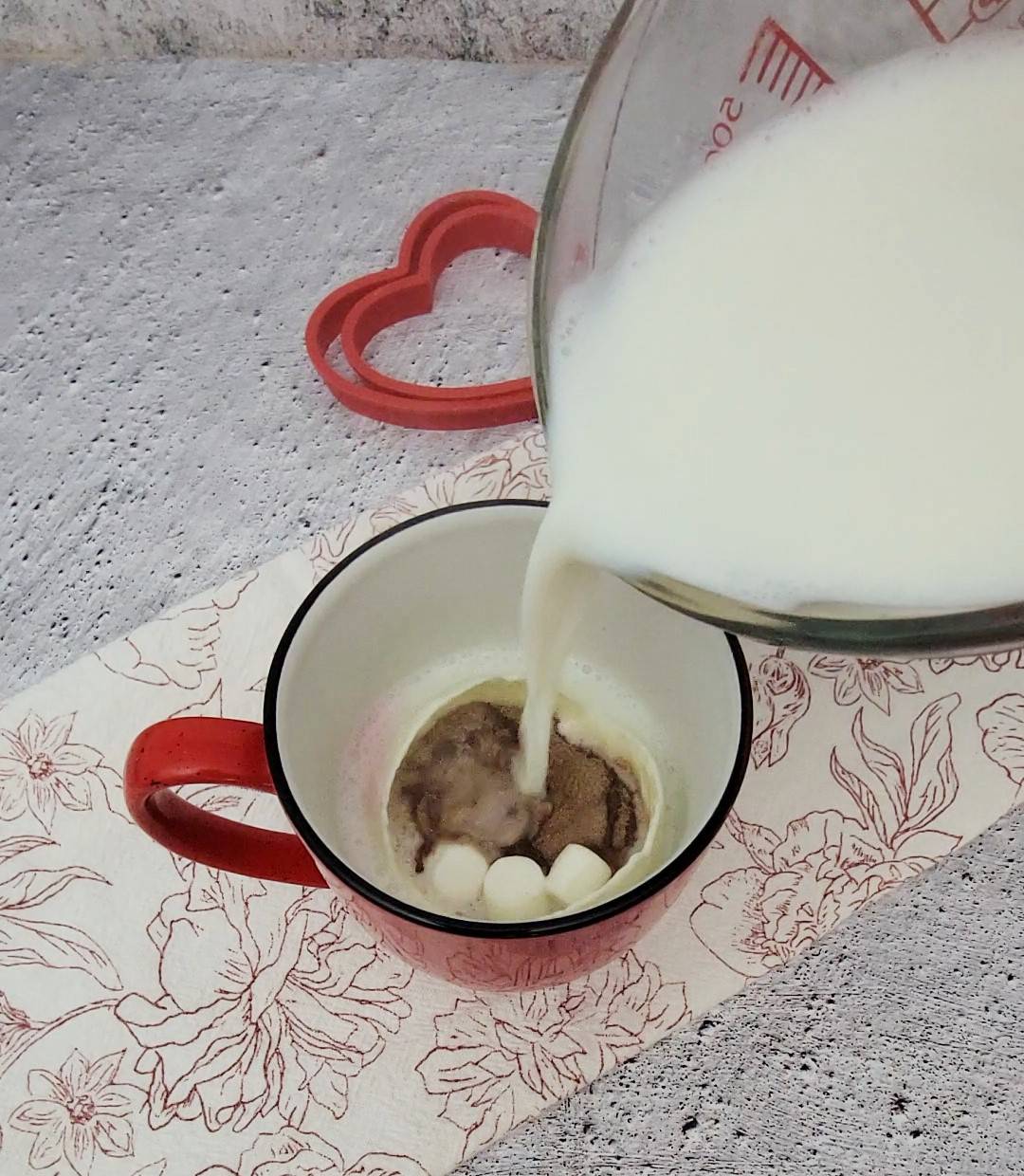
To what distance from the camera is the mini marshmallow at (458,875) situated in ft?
1.76

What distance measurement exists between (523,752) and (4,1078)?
10.8 inches

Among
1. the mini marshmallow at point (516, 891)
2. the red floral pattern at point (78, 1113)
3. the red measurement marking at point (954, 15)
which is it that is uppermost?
the red measurement marking at point (954, 15)

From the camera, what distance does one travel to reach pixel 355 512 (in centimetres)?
71

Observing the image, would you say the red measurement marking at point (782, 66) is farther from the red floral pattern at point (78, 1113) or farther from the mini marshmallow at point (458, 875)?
the red floral pattern at point (78, 1113)

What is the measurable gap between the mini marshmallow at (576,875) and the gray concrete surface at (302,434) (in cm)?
8

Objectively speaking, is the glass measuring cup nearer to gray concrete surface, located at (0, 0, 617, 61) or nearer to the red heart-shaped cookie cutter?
the red heart-shaped cookie cutter

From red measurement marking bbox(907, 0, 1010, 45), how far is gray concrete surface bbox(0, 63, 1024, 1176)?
1.16 ft

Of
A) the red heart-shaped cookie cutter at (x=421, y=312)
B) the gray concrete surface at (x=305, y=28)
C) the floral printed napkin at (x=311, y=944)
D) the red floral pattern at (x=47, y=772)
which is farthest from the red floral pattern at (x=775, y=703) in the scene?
the gray concrete surface at (x=305, y=28)

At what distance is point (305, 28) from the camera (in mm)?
907

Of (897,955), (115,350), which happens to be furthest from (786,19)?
(115,350)

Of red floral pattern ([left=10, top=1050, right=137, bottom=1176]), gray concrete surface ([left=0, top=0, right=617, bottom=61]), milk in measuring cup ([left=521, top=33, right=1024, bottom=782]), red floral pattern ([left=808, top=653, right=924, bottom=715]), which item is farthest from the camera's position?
gray concrete surface ([left=0, top=0, right=617, bottom=61])

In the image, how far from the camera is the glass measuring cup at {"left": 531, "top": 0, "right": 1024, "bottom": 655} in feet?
1.32

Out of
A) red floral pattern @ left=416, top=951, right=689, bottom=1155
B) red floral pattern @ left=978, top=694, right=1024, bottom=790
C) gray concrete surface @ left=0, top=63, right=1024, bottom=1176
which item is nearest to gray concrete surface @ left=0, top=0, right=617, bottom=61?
gray concrete surface @ left=0, top=63, right=1024, bottom=1176

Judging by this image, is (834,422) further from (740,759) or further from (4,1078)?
(4,1078)
